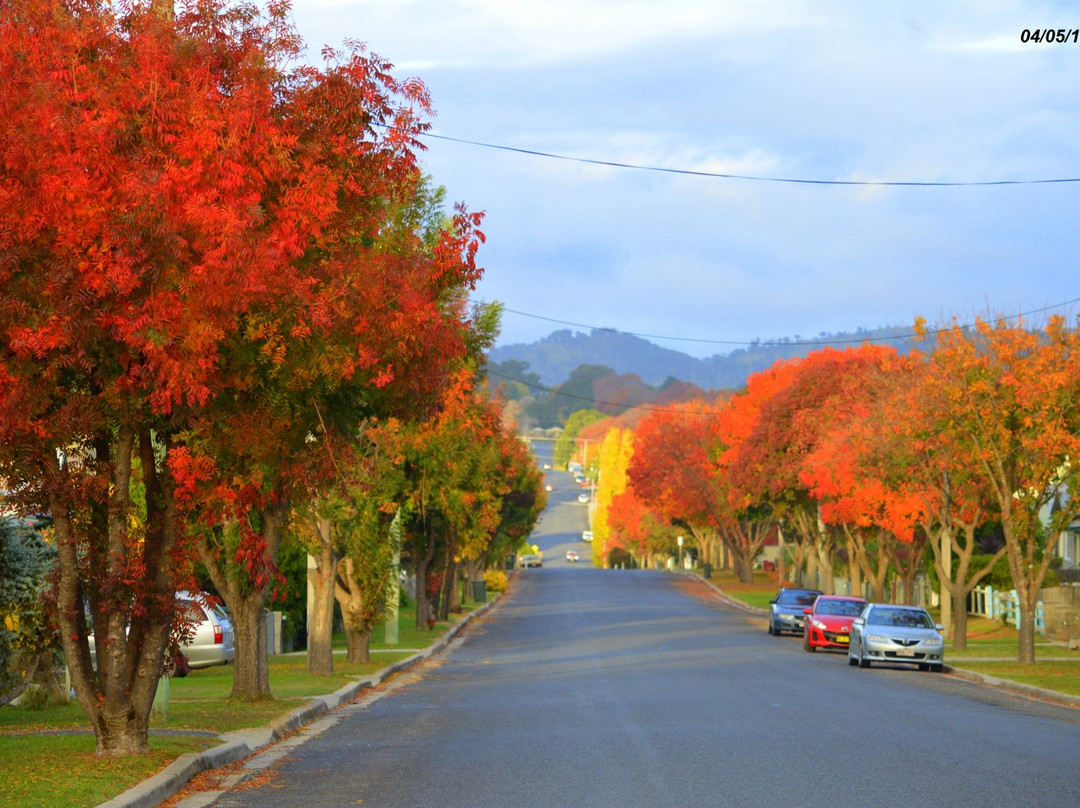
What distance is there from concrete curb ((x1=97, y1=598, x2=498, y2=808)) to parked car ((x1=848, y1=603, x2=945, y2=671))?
10.9 meters

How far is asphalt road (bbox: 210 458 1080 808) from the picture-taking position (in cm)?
1130

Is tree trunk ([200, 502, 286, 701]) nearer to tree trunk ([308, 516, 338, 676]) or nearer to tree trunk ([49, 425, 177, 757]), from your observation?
tree trunk ([308, 516, 338, 676])

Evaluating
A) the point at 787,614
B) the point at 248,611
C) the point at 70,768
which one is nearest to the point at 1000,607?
the point at 787,614

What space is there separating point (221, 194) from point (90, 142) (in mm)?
1079

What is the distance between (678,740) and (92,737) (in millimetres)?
6071

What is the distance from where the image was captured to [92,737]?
13969 mm

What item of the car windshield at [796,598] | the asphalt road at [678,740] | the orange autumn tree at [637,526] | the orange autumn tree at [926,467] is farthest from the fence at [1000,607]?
the orange autumn tree at [637,526]

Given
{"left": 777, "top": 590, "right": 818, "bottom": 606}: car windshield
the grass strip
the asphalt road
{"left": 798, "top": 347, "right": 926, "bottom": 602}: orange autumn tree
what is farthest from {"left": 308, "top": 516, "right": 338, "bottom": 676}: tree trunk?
{"left": 777, "top": 590, "right": 818, "bottom": 606}: car windshield

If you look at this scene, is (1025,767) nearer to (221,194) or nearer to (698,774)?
(698,774)

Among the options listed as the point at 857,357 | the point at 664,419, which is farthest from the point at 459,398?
the point at 664,419

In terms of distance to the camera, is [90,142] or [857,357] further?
[857,357]

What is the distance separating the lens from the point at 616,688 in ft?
73.0

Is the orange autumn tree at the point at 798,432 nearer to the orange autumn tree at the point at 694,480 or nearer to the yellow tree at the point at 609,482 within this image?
the orange autumn tree at the point at 694,480

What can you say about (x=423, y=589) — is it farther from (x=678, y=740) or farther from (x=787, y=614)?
(x=678, y=740)
